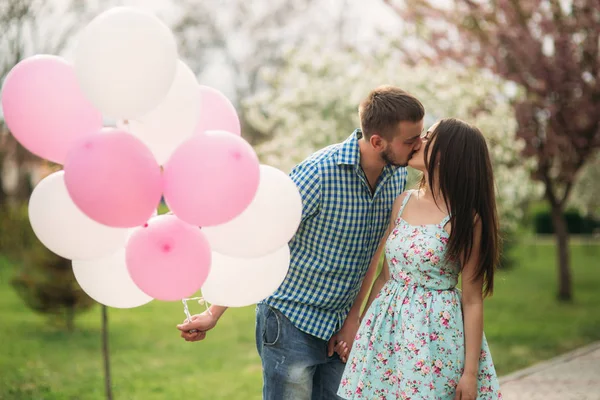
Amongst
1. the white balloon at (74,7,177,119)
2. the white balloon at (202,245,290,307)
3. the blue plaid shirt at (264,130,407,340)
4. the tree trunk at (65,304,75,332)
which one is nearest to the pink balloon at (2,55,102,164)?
the white balloon at (74,7,177,119)

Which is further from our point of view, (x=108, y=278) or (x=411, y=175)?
(x=411, y=175)

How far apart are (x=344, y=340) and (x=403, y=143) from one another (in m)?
Result: 0.86

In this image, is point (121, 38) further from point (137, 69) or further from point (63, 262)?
point (63, 262)

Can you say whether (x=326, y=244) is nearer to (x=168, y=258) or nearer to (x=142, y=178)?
(x=168, y=258)

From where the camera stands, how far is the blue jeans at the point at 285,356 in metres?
2.89

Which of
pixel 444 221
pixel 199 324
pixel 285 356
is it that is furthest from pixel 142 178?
pixel 444 221

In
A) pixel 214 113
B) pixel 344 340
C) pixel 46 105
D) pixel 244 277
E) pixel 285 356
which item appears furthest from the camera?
pixel 344 340

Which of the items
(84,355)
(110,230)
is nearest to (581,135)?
(84,355)

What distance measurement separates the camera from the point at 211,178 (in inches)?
86.1

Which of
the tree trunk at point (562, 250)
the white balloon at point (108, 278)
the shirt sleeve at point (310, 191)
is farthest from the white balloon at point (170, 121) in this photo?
the tree trunk at point (562, 250)

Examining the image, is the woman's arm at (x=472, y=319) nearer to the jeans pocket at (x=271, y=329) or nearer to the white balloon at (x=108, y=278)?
the jeans pocket at (x=271, y=329)

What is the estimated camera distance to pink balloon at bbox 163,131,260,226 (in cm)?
219

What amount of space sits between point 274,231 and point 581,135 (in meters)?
9.32

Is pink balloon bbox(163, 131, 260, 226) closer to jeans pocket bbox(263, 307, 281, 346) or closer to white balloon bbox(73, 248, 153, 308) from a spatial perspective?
white balloon bbox(73, 248, 153, 308)
